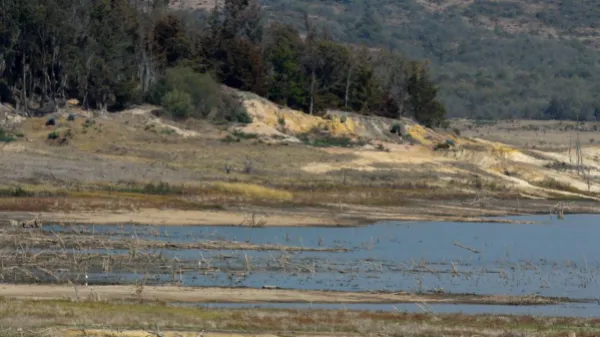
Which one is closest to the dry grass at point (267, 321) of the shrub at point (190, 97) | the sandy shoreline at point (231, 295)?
the sandy shoreline at point (231, 295)

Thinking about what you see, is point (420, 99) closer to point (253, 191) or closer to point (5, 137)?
point (5, 137)

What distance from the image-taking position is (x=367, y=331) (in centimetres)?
3238

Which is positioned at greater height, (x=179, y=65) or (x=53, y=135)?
(x=179, y=65)

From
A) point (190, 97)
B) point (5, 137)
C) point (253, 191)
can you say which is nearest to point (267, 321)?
point (253, 191)

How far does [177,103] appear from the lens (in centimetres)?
9300

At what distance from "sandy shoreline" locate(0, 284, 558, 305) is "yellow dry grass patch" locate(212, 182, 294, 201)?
31.1m

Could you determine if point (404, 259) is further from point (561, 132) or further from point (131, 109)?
point (561, 132)

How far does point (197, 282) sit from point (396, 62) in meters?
80.5

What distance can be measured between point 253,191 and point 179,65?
1165 inches

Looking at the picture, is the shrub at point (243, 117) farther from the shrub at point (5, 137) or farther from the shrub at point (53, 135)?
the shrub at point (5, 137)

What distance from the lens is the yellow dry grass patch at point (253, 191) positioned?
234ft

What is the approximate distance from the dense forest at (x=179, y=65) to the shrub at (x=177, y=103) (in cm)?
7

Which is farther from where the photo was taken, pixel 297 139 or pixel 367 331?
pixel 297 139

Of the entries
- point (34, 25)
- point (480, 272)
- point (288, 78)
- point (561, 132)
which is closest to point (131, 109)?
point (34, 25)
